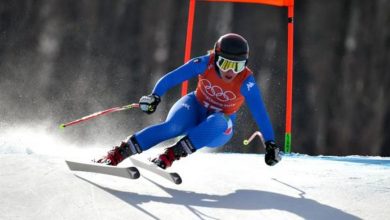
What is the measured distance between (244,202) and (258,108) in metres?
0.78

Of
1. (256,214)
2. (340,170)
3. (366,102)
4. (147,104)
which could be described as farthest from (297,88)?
(256,214)

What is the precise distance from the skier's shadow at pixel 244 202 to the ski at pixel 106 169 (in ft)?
0.37

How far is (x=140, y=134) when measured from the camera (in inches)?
100

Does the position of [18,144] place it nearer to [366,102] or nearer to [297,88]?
[297,88]

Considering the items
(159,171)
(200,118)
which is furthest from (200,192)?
(200,118)

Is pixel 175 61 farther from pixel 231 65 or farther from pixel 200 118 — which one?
pixel 231 65

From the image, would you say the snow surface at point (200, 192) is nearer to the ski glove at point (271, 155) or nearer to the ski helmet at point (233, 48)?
the ski glove at point (271, 155)

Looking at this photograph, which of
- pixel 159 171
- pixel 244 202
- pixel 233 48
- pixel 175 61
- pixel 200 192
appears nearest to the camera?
pixel 244 202

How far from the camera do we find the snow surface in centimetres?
177

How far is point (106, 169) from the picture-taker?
2289 mm

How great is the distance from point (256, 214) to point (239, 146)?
2.35 meters

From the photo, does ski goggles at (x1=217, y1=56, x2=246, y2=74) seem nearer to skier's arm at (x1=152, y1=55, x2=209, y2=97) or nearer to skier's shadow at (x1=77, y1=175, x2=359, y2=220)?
skier's arm at (x1=152, y1=55, x2=209, y2=97)

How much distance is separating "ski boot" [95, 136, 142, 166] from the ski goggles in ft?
1.98

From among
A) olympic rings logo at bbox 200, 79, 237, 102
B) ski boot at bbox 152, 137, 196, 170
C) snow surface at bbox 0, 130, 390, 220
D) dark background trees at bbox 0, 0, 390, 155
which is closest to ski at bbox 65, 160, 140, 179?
snow surface at bbox 0, 130, 390, 220
